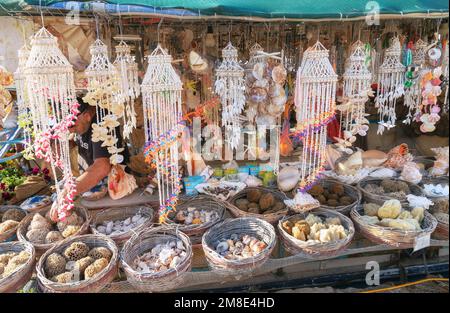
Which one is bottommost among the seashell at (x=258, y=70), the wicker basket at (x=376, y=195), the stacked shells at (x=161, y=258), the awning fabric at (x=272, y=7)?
the stacked shells at (x=161, y=258)

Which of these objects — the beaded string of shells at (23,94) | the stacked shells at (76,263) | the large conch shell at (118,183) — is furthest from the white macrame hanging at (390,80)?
the beaded string of shells at (23,94)

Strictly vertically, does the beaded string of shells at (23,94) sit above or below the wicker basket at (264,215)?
above

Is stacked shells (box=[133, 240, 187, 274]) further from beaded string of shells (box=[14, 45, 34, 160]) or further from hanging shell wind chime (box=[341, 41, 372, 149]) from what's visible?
hanging shell wind chime (box=[341, 41, 372, 149])

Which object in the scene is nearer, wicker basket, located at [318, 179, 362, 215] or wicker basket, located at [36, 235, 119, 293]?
wicker basket, located at [36, 235, 119, 293]

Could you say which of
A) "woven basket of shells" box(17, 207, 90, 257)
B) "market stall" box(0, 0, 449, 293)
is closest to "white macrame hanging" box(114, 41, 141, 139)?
"market stall" box(0, 0, 449, 293)

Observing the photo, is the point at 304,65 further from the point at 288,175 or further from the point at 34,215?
the point at 34,215

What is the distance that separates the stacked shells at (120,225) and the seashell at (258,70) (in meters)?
1.19

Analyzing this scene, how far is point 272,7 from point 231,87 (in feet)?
1.70

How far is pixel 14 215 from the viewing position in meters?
2.32

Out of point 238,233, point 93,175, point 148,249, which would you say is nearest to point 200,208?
point 238,233

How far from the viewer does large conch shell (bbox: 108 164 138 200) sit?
245 cm

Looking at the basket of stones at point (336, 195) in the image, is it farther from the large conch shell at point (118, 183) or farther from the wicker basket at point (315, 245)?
the large conch shell at point (118, 183)

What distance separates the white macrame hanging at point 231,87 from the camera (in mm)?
2117

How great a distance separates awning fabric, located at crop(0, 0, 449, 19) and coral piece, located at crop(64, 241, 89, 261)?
132 centimetres
